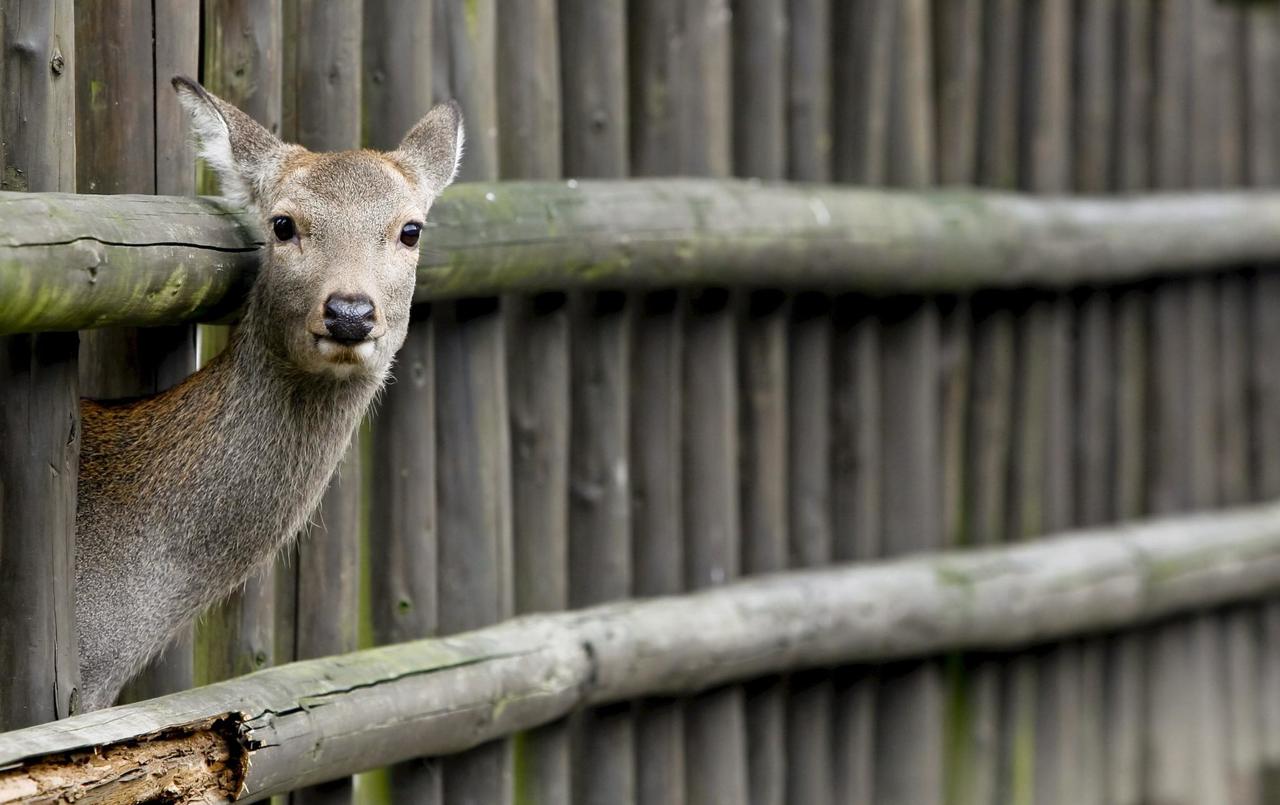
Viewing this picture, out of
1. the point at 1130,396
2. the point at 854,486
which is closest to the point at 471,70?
the point at 854,486

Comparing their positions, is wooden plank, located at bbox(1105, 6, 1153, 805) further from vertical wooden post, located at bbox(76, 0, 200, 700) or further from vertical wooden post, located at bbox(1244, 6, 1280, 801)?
vertical wooden post, located at bbox(76, 0, 200, 700)

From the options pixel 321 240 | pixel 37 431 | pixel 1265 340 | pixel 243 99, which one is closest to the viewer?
pixel 37 431

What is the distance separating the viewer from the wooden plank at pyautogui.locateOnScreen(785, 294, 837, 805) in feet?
24.4

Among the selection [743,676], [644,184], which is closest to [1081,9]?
[644,184]

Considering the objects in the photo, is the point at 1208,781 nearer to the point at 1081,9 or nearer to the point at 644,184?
the point at 1081,9

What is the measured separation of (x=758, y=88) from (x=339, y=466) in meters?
2.65

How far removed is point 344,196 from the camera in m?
4.77

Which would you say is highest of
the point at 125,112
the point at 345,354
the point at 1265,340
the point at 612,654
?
the point at 125,112

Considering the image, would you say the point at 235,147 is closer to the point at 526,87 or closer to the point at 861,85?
the point at 526,87

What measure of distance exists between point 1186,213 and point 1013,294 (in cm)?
124

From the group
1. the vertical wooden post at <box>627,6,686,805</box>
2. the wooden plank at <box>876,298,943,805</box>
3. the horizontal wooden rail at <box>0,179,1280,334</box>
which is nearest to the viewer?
the horizontal wooden rail at <box>0,179,1280,334</box>

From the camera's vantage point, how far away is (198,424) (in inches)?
196

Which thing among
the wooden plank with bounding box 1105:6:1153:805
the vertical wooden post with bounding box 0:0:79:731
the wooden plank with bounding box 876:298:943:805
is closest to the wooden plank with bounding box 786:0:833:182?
the wooden plank with bounding box 876:298:943:805

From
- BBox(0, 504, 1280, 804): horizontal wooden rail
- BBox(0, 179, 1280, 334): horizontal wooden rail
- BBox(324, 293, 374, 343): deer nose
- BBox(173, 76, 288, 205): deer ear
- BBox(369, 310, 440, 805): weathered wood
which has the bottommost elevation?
BBox(0, 504, 1280, 804): horizontal wooden rail
